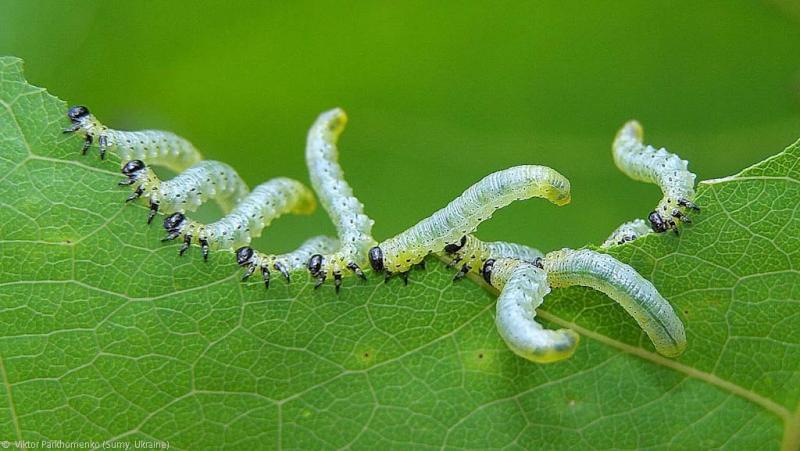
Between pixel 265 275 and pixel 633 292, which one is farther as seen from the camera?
pixel 265 275

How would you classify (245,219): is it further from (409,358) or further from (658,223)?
(658,223)

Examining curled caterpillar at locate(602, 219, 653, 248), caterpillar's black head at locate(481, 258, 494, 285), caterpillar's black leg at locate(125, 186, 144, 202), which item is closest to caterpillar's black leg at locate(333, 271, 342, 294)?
caterpillar's black head at locate(481, 258, 494, 285)

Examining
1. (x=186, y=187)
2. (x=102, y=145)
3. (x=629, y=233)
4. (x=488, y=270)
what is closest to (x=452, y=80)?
(x=629, y=233)

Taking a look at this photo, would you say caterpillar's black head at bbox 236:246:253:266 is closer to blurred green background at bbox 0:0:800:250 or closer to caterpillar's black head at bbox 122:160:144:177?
caterpillar's black head at bbox 122:160:144:177

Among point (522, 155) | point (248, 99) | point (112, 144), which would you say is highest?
point (248, 99)

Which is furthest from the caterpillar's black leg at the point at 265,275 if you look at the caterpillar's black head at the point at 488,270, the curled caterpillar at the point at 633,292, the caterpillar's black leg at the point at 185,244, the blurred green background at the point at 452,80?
the blurred green background at the point at 452,80

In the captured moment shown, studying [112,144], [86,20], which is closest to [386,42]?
[86,20]

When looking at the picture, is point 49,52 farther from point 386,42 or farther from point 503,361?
point 503,361
